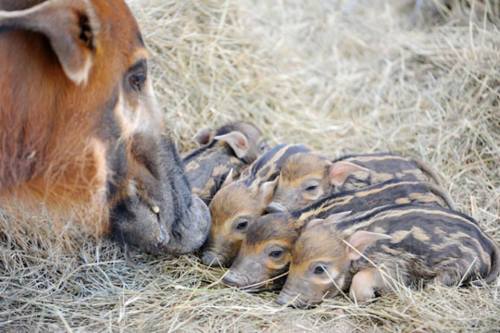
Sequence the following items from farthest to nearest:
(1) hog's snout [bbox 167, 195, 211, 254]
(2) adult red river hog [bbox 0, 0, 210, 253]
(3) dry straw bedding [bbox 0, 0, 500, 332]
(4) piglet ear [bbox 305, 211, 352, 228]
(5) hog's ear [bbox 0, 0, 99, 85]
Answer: (4) piglet ear [bbox 305, 211, 352, 228] < (1) hog's snout [bbox 167, 195, 211, 254] < (3) dry straw bedding [bbox 0, 0, 500, 332] < (2) adult red river hog [bbox 0, 0, 210, 253] < (5) hog's ear [bbox 0, 0, 99, 85]

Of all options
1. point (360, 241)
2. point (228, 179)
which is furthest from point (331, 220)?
point (228, 179)

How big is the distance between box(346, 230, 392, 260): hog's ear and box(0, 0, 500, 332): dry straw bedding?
0.76 feet

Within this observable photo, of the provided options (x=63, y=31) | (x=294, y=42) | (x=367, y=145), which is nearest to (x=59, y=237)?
(x=63, y=31)

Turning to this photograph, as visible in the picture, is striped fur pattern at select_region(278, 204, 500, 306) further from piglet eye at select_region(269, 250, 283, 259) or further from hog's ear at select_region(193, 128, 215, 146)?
hog's ear at select_region(193, 128, 215, 146)

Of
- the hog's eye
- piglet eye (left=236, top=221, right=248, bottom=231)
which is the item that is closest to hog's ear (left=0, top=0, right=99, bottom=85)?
the hog's eye

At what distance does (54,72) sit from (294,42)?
154 inches

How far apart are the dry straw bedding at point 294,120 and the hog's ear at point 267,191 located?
0.53 metres

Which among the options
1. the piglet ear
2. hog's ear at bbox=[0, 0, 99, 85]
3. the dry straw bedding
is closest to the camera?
hog's ear at bbox=[0, 0, 99, 85]

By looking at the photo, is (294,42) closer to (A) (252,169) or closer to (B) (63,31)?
(A) (252,169)

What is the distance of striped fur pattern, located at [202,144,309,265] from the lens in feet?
13.4

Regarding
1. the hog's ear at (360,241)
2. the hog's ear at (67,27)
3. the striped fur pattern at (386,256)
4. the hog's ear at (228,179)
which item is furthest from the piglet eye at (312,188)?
the hog's ear at (67,27)

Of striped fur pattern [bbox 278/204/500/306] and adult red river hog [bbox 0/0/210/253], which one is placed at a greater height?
adult red river hog [bbox 0/0/210/253]

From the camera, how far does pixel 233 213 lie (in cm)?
411

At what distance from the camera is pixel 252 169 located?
458 cm
